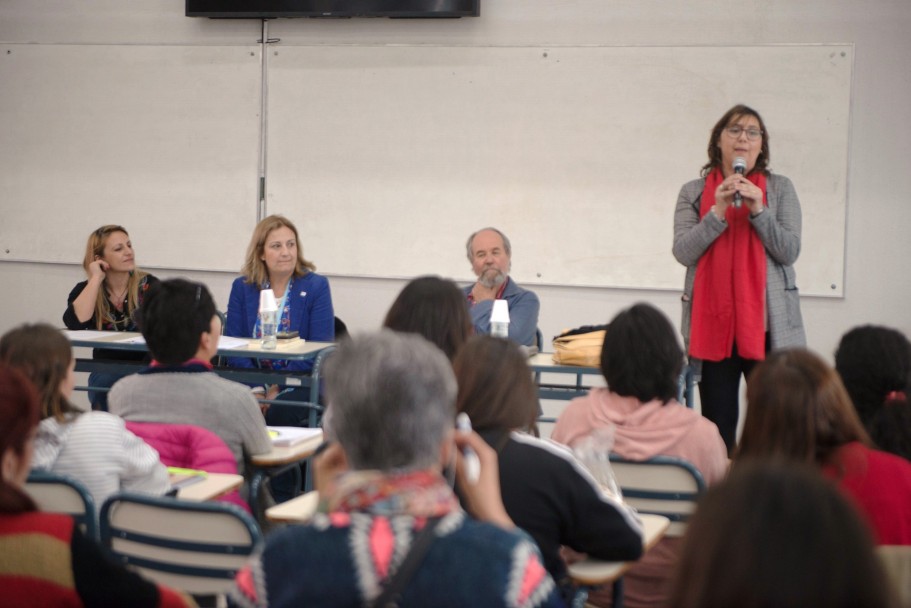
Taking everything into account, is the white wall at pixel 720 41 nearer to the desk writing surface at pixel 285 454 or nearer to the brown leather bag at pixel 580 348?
the brown leather bag at pixel 580 348

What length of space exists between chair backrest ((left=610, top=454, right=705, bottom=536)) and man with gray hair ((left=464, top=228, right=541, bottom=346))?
2.07 m

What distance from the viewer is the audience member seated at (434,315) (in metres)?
2.64

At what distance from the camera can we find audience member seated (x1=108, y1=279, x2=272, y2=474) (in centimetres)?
289

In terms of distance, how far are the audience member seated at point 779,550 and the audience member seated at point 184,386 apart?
225 cm

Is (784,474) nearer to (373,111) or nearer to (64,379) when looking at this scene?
(64,379)

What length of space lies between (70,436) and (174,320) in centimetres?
66

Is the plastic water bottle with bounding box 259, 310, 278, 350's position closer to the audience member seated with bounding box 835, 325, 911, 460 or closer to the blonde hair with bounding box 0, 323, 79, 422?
the blonde hair with bounding box 0, 323, 79, 422

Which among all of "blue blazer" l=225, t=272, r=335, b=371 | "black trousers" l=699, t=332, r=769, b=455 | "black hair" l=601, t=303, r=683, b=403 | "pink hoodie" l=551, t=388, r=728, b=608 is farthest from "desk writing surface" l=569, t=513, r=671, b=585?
"blue blazer" l=225, t=272, r=335, b=371

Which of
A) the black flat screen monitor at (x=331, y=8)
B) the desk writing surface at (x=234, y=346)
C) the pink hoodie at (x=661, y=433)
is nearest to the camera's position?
the pink hoodie at (x=661, y=433)

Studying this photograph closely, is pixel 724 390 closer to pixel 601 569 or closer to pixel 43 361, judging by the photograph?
pixel 601 569

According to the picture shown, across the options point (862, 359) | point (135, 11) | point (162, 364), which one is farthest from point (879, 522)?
point (135, 11)

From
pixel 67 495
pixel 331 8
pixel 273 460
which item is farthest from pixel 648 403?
pixel 331 8

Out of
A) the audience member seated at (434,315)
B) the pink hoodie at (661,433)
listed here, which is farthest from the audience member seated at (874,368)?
the audience member seated at (434,315)

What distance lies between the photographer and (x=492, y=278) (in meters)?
4.76
